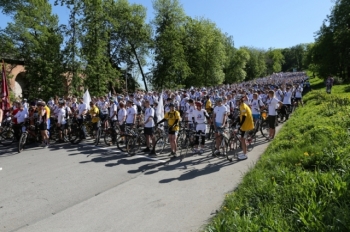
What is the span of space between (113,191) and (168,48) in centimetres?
3764

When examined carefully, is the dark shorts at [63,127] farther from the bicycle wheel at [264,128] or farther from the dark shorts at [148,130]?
the bicycle wheel at [264,128]

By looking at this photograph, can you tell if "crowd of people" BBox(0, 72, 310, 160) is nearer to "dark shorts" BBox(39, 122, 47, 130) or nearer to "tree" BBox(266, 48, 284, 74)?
"dark shorts" BBox(39, 122, 47, 130)

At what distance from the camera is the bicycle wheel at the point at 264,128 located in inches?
527

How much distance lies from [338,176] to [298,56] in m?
160

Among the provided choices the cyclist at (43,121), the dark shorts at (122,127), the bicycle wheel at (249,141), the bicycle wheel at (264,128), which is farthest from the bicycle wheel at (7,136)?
the bicycle wheel at (264,128)

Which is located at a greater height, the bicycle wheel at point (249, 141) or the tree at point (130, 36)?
the tree at point (130, 36)

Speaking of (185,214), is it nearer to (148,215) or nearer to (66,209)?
(148,215)

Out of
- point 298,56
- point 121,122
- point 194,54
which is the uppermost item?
point 298,56

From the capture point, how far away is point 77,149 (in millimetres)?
12281

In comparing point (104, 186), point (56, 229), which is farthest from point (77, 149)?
point (56, 229)

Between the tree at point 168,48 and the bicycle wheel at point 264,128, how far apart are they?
30.8 m

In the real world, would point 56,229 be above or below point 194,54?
Result: below

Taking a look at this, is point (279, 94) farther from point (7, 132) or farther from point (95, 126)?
point (7, 132)

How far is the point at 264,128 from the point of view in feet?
45.0
